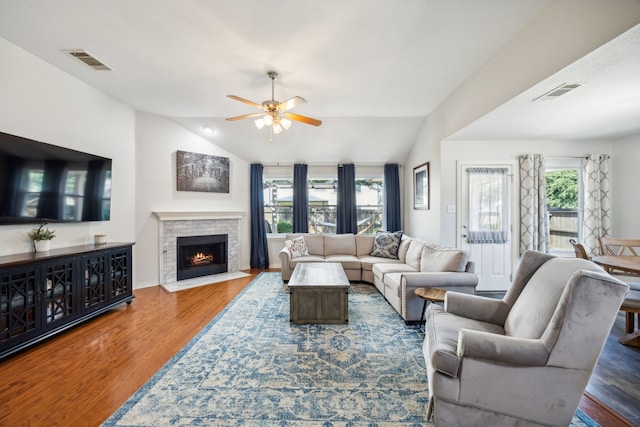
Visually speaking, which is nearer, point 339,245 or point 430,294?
point 430,294

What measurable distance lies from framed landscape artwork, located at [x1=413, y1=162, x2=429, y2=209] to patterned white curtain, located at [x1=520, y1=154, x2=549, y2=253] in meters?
1.39

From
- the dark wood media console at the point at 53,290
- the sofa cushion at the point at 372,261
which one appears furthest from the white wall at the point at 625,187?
the dark wood media console at the point at 53,290

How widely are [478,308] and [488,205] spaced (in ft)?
8.65

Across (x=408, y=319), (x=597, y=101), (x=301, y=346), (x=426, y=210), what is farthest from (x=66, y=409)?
(x=597, y=101)

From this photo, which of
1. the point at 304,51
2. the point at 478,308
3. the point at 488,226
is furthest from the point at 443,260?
the point at 304,51

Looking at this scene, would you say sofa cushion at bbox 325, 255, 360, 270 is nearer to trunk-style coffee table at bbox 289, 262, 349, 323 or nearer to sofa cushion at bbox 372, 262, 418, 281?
sofa cushion at bbox 372, 262, 418, 281

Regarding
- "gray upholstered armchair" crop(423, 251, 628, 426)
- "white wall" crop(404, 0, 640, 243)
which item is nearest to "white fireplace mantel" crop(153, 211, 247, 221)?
"white wall" crop(404, 0, 640, 243)

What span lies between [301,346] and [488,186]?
368 centimetres

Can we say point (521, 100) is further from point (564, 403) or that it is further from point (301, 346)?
point (301, 346)

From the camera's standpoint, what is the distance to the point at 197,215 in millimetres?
4879

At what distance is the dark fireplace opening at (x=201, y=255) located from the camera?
4.82 m

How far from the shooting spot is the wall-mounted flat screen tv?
8.22 feet

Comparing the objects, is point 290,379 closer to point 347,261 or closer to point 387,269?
point 387,269

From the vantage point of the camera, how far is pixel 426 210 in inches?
185
